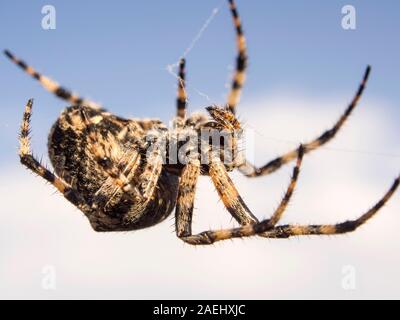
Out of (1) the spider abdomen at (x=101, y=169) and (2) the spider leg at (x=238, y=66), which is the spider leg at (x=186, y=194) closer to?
(1) the spider abdomen at (x=101, y=169)

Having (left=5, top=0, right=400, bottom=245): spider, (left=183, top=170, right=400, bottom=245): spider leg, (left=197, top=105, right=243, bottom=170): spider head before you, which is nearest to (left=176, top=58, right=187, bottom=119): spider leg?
(left=5, top=0, right=400, bottom=245): spider

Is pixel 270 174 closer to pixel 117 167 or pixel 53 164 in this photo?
pixel 117 167

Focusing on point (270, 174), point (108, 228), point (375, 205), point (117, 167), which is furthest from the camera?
point (270, 174)

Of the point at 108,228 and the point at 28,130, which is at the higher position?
the point at 28,130

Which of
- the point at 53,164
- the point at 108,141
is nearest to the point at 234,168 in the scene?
the point at 108,141

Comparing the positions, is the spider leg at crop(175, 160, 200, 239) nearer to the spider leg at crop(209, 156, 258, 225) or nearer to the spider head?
the spider leg at crop(209, 156, 258, 225)
